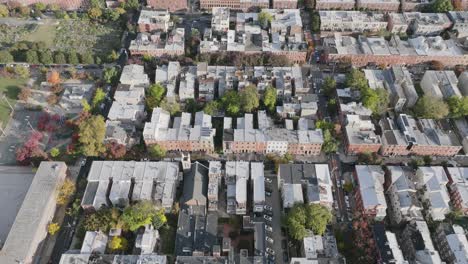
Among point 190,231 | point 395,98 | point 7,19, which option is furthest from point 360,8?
point 7,19

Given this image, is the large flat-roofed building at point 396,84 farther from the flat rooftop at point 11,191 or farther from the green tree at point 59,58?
the flat rooftop at point 11,191

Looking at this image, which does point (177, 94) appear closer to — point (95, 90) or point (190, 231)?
point (95, 90)

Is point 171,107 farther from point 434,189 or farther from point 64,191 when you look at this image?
point 434,189

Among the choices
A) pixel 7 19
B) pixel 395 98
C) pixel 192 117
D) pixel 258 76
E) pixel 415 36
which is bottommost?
pixel 192 117

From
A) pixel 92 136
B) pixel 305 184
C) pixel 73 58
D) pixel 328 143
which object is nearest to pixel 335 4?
pixel 328 143

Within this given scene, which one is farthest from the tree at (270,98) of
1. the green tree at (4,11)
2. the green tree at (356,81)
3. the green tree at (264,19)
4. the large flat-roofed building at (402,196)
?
the green tree at (4,11)

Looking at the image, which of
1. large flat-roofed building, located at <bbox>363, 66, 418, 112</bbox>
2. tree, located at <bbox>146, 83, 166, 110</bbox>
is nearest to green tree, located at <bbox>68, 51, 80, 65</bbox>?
tree, located at <bbox>146, 83, 166, 110</bbox>
